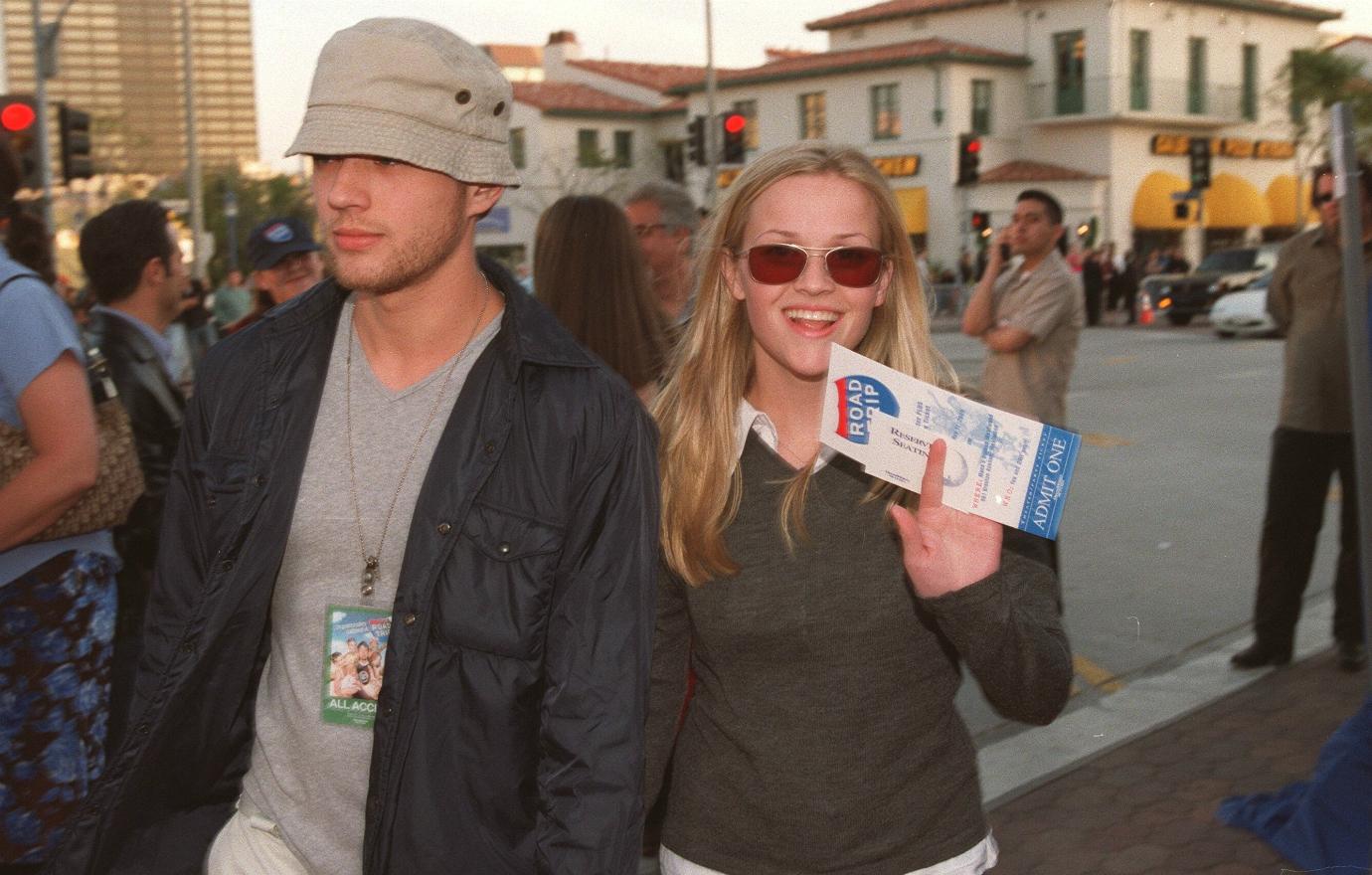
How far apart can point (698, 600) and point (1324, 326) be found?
178 inches

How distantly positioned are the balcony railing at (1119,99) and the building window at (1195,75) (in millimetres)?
31

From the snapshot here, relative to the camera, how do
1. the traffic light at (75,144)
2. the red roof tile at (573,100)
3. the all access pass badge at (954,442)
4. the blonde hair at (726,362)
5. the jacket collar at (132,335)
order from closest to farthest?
the all access pass badge at (954,442)
the blonde hair at (726,362)
the jacket collar at (132,335)
the traffic light at (75,144)
the red roof tile at (573,100)

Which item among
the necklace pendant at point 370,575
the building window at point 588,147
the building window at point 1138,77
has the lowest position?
the necklace pendant at point 370,575

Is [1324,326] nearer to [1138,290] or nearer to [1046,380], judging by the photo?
[1046,380]

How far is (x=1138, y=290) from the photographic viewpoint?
3512cm

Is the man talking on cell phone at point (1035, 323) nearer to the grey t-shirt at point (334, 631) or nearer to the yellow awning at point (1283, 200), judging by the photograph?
the grey t-shirt at point (334, 631)

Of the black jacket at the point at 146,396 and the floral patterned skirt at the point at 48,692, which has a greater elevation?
the black jacket at the point at 146,396

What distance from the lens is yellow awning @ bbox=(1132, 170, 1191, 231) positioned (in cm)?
4406

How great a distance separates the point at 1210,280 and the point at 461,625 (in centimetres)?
3130

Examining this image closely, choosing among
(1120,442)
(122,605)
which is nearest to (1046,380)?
(122,605)

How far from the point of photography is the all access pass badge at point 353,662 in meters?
2.23

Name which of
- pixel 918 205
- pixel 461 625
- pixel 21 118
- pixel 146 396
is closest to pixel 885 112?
pixel 918 205

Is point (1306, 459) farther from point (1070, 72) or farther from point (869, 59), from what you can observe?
point (869, 59)

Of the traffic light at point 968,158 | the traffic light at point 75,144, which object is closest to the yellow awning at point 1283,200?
the traffic light at point 968,158
